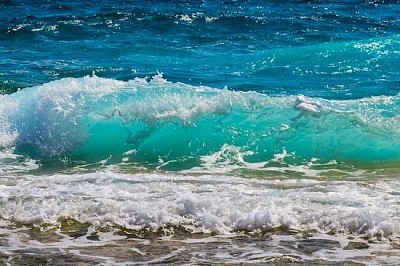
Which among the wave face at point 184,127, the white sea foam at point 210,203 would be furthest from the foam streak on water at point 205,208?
the wave face at point 184,127

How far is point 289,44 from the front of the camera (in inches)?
799

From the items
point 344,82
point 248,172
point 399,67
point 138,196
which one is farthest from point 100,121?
→ point 399,67

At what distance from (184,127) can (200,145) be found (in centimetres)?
72

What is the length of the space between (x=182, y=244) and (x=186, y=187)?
1.82m

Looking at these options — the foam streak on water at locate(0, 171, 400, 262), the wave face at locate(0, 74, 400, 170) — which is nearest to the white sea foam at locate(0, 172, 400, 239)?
the foam streak on water at locate(0, 171, 400, 262)

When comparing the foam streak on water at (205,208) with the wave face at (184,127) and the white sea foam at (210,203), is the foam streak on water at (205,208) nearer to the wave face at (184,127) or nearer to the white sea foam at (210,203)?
the white sea foam at (210,203)

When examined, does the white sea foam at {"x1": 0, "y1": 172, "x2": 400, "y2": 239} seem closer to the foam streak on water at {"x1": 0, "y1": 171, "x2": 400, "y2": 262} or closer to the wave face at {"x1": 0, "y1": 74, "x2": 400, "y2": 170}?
the foam streak on water at {"x1": 0, "y1": 171, "x2": 400, "y2": 262}

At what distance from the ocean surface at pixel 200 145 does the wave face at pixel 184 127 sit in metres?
0.03

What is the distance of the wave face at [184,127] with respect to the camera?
34.9 feet

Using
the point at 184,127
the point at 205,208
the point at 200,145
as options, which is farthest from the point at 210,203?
the point at 184,127

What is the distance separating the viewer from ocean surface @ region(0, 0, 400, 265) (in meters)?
6.89

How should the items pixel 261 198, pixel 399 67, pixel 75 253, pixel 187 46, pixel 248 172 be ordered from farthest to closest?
pixel 187 46 → pixel 399 67 → pixel 248 172 → pixel 261 198 → pixel 75 253

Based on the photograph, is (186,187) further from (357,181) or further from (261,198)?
(357,181)

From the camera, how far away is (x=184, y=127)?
38.3 ft
